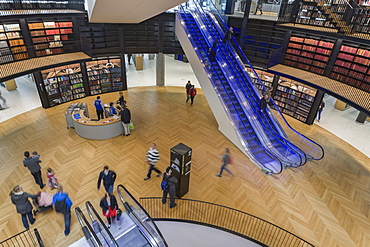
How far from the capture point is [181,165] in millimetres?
5750

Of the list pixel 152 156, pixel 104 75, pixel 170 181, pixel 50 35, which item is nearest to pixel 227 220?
pixel 170 181

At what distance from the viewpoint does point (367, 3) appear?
29.0 ft

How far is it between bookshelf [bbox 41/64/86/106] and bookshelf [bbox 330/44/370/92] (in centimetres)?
1166

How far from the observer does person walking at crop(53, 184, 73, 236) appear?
4.77 meters

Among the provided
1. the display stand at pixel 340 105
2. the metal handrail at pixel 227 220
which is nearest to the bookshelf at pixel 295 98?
the display stand at pixel 340 105

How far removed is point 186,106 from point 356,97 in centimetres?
687

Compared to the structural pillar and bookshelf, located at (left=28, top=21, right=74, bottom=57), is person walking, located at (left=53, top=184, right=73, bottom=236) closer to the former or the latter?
bookshelf, located at (left=28, top=21, right=74, bottom=57)

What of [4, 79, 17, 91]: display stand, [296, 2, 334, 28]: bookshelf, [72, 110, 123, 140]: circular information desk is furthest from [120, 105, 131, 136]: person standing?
[4, 79, 17, 91]: display stand

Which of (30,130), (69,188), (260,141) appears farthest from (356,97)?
(30,130)

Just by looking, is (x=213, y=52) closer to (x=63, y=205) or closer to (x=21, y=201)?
(x=63, y=205)

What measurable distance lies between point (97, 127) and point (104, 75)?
4719mm

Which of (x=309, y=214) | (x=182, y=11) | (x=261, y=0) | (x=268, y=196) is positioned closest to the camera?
(x=309, y=214)

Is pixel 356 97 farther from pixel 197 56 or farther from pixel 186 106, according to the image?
pixel 186 106

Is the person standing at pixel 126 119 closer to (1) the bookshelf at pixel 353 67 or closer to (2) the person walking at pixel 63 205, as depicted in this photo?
(2) the person walking at pixel 63 205
